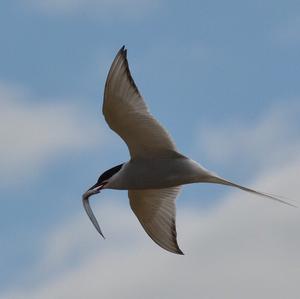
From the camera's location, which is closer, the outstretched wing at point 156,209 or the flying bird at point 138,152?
the flying bird at point 138,152

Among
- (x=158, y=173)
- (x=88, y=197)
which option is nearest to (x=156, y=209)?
(x=88, y=197)

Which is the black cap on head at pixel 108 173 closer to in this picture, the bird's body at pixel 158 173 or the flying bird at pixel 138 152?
the flying bird at pixel 138 152

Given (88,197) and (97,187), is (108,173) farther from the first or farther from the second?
(88,197)

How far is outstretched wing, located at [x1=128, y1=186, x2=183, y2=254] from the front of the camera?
12734mm

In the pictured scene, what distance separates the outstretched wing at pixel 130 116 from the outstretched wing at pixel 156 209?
130cm

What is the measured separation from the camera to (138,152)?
11797 mm

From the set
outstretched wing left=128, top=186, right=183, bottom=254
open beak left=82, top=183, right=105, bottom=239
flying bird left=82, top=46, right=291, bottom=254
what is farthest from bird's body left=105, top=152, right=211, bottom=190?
outstretched wing left=128, top=186, right=183, bottom=254

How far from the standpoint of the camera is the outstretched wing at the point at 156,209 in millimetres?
12734

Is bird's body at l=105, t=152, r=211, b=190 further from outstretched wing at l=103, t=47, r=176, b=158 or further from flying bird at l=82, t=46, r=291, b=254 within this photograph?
outstretched wing at l=103, t=47, r=176, b=158

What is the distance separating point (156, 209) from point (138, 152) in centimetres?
142

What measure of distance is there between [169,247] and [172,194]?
84 centimetres

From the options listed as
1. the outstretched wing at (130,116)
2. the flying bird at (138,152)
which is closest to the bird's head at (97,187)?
the flying bird at (138,152)

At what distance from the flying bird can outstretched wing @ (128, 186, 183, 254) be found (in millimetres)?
306

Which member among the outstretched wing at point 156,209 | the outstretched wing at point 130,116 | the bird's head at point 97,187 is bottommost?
the outstretched wing at point 156,209
